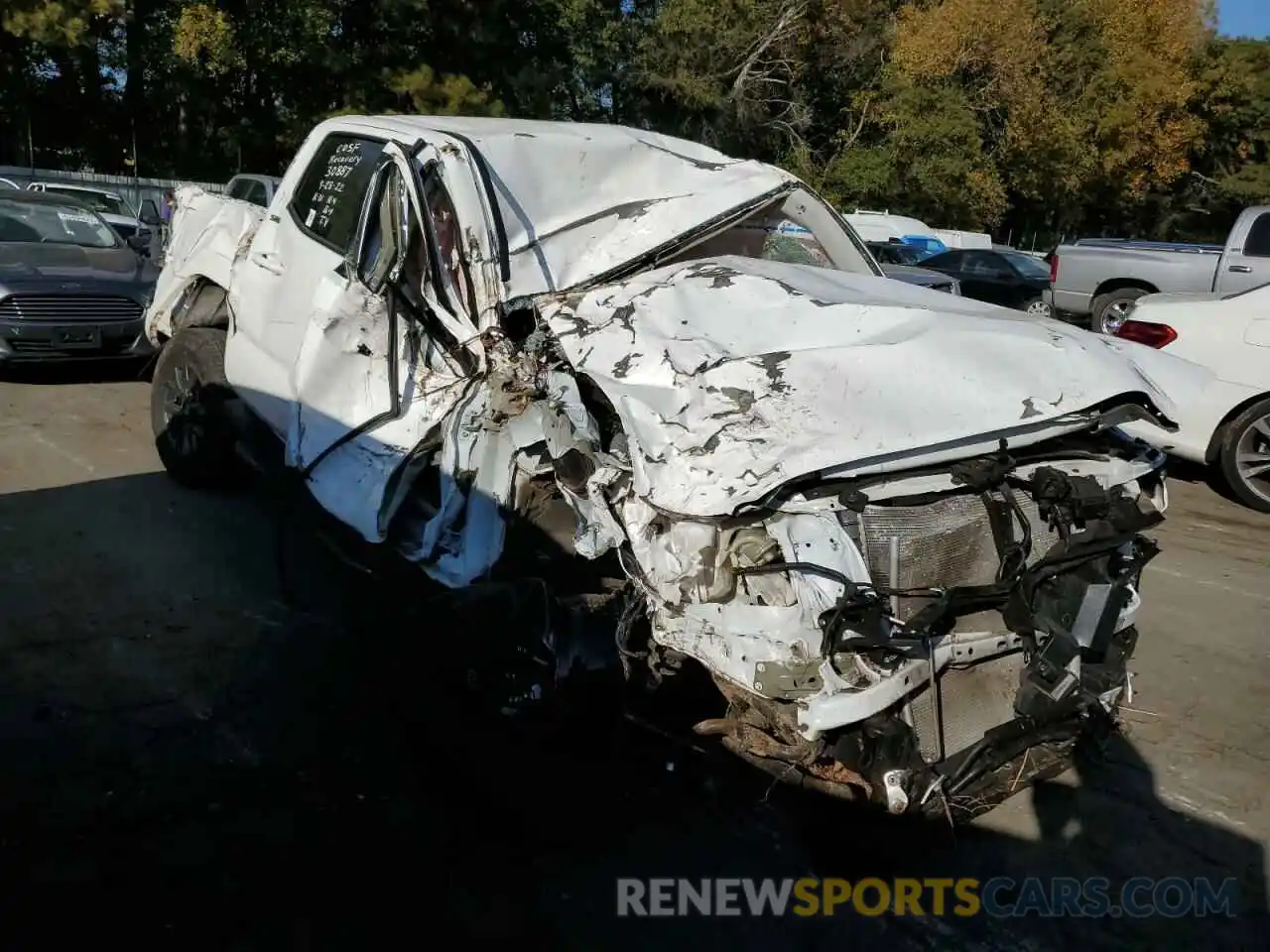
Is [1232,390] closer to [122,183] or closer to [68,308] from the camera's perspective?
[68,308]

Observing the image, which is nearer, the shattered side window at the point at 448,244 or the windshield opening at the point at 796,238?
the shattered side window at the point at 448,244

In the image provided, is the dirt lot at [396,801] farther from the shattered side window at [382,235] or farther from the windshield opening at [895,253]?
the windshield opening at [895,253]

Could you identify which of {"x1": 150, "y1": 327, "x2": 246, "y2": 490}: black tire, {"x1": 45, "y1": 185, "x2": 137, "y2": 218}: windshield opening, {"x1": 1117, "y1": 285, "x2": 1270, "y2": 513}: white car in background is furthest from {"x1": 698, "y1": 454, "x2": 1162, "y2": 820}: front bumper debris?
{"x1": 45, "y1": 185, "x2": 137, "y2": 218}: windshield opening

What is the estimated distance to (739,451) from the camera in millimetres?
3066

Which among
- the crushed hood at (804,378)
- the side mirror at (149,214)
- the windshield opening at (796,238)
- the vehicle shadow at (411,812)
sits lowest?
the vehicle shadow at (411,812)

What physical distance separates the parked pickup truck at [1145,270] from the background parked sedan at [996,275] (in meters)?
2.41

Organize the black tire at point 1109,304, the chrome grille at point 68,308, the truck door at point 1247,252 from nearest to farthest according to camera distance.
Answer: the chrome grille at point 68,308
the truck door at point 1247,252
the black tire at point 1109,304

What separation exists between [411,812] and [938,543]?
6.15ft

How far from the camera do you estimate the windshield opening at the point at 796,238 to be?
489cm

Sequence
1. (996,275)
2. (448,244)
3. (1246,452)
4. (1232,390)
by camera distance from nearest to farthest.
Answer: (448,244) → (1232,390) → (1246,452) → (996,275)

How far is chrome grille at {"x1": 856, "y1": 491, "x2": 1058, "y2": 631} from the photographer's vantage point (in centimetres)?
312

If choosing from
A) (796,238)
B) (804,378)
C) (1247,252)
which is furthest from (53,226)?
(1247,252)

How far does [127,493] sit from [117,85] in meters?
29.1

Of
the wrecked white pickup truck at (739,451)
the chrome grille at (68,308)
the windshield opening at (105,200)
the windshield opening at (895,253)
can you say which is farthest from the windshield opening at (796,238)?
the windshield opening at (105,200)
